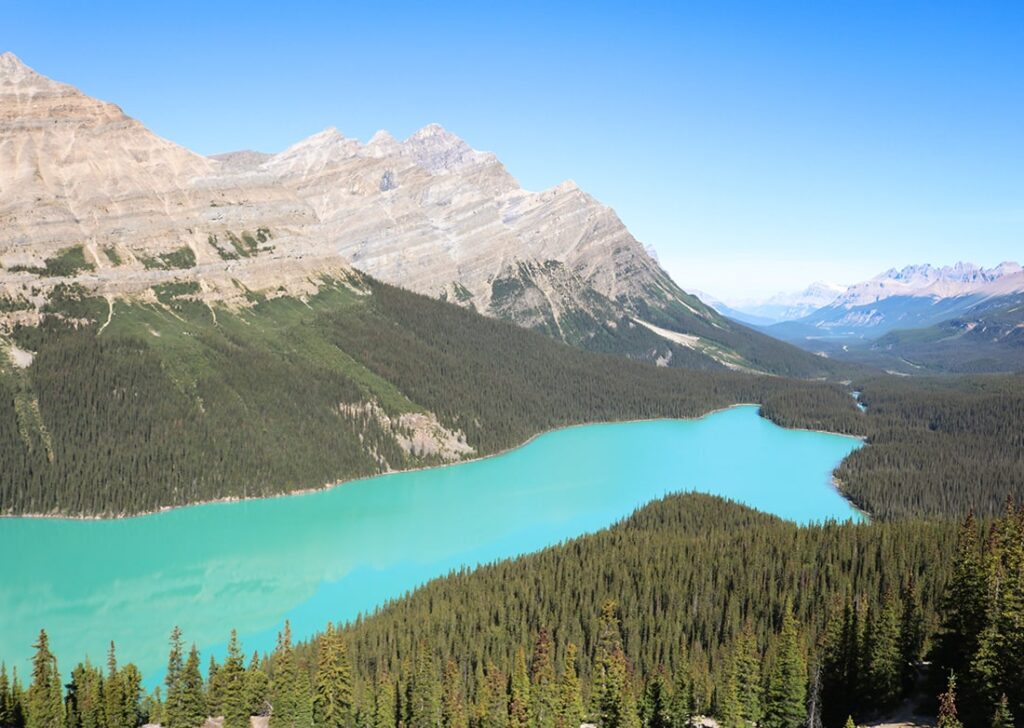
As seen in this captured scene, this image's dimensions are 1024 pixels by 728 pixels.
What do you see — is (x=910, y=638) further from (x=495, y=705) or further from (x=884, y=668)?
(x=495, y=705)

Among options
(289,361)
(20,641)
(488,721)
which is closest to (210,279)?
(289,361)

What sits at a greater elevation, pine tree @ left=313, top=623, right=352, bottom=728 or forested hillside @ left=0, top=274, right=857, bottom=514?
forested hillside @ left=0, top=274, right=857, bottom=514

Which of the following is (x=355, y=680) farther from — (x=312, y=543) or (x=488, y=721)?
(x=312, y=543)

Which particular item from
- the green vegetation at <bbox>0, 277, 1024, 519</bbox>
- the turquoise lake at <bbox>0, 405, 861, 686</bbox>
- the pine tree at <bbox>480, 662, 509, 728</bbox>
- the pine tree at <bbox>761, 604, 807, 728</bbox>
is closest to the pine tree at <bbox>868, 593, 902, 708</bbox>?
the pine tree at <bbox>761, 604, 807, 728</bbox>

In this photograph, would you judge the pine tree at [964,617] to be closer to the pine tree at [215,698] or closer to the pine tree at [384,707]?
the pine tree at [384,707]

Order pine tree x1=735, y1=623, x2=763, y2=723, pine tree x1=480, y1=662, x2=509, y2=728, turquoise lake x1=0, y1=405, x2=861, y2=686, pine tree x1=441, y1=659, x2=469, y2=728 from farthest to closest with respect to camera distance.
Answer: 1. turquoise lake x1=0, y1=405, x2=861, y2=686
2. pine tree x1=735, y1=623, x2=763, y2=723
3. pine tree x1=441, y1=659, x2=469, y2=728
4. pine tree x1=480, y1=662, x2=509, y2=728

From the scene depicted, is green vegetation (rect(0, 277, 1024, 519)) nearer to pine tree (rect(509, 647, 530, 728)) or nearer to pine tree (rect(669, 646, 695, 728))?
pine tree (rect(509, 647, 530, 728))
